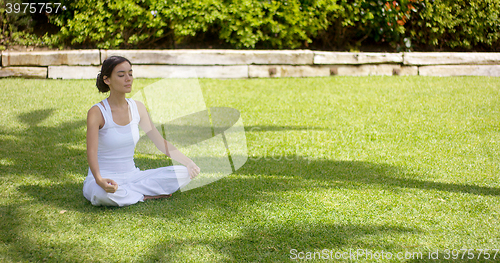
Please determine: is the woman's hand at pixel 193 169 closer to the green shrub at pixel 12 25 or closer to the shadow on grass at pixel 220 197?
the shadow on grass at pixel 220 197

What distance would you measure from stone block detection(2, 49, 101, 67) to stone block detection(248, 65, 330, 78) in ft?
9.50

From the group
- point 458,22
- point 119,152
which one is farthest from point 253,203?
point 458,22

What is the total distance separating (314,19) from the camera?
8523mm

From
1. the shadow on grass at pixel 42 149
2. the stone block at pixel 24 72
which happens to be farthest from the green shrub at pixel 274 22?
the shadow on grass at pixel 42 149

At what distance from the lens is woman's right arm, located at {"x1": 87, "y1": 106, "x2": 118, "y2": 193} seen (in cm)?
292

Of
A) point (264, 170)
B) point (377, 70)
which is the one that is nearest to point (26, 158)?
point (264, 170)

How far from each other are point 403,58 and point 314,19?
194cm

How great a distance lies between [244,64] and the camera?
797 centimetres

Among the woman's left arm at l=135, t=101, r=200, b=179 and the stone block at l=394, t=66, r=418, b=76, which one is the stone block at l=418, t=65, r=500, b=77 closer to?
the stone block at l=394, t=66, r=418, b=76

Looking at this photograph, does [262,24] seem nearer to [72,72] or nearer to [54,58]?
[72,72]

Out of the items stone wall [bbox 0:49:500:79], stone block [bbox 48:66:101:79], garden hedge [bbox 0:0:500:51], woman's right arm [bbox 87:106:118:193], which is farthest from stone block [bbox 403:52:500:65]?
woman's right arm [bbox 87:106:118:193]

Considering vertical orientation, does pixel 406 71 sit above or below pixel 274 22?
below

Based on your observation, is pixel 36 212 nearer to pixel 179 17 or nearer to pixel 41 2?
pixel 179 17

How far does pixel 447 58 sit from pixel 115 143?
7352 mm
